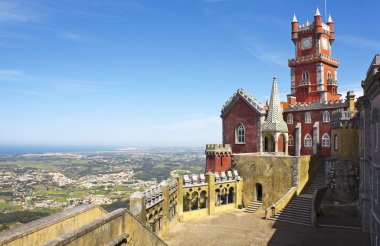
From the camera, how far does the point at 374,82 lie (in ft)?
55.1

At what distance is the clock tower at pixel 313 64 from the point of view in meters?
46.9

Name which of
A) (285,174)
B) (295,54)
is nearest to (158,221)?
(285,174)

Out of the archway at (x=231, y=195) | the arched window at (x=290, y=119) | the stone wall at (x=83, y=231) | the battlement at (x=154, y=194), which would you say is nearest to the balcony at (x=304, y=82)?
the arched window at (x=290, y=119)

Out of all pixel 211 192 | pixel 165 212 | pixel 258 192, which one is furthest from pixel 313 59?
pixel 165 212

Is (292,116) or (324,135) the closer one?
(324,135)

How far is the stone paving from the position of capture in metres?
22.1

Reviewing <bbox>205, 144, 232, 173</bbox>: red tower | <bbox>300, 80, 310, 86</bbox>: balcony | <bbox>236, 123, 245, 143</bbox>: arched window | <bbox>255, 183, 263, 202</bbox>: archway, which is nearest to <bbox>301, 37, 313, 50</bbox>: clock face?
<bbox>300, 80, 310, 86</bbox>: balcony

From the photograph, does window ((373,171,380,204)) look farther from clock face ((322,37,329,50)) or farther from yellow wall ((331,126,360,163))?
clock face ((322,37,329,50))

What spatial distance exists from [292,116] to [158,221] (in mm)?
27212

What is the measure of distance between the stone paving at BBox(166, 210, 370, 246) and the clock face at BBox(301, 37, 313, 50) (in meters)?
30.2

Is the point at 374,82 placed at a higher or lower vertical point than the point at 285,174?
higher

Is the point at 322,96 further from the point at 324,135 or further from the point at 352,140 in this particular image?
the point at 352,140

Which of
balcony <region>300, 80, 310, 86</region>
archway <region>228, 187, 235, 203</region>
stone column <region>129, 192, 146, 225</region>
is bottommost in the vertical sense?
archway <region>228, 187, 235, 203</region>

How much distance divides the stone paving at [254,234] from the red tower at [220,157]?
9213 millimetres
